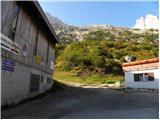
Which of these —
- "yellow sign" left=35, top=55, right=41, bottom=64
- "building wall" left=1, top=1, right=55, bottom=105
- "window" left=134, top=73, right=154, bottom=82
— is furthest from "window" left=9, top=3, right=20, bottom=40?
"window" left=134, top=73, right=154, bottom=82

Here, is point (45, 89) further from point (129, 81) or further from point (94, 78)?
point (94, 78)

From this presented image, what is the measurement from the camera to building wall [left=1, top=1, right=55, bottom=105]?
13.8m

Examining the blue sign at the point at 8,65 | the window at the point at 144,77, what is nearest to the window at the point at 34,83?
the blue sign at the point at 8,65

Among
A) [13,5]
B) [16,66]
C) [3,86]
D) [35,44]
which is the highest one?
[13,5]

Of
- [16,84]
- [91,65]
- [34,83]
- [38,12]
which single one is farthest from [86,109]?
Answer: [91,65]

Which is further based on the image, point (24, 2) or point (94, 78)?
point (94, 78)

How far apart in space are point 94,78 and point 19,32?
25178 mm

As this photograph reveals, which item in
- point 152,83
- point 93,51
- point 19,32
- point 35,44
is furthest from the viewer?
point 93,51

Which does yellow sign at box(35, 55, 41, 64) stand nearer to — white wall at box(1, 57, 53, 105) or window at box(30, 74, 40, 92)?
white wall at box(1, 57, 53, 105)

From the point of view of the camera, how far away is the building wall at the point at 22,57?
45.3ft

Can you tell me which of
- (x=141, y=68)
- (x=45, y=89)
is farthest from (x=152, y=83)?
(x=45, y=89)

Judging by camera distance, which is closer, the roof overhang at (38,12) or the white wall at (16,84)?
the white wall at (16,84)

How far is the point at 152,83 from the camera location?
26797 mm

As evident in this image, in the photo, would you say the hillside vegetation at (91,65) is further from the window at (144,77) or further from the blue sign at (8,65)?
the blue sign at (8,65)
